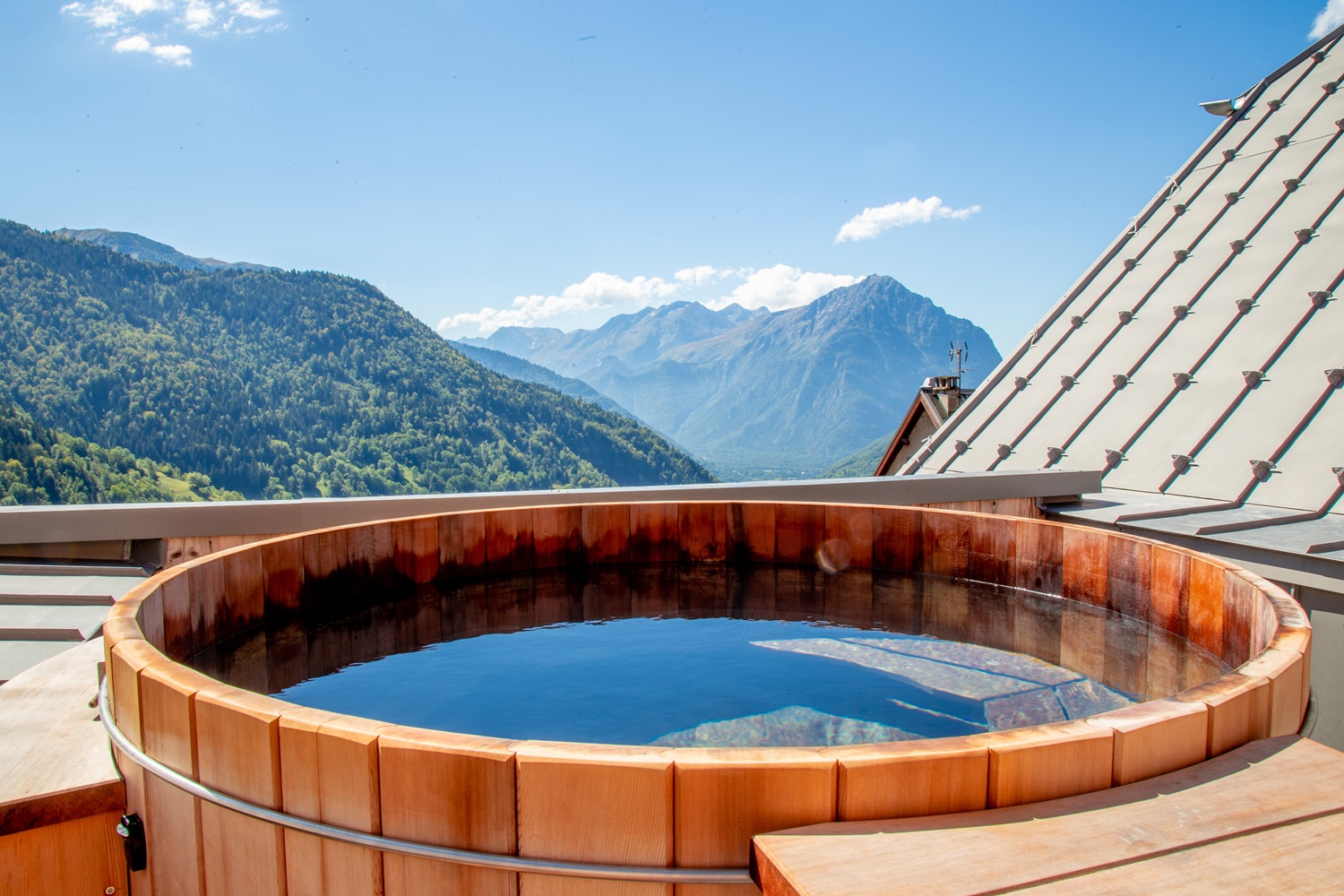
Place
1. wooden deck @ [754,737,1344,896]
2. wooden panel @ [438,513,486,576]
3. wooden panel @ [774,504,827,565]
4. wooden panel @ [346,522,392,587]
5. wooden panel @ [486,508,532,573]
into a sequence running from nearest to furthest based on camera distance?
wooden deck @ [754,737,1344,896] < wooden panel @ [346,522,392,587] < wooden panel @ [438,513,486,576] < wooden panel @ [486,508,532,573] < wooden panel @ [774,504,827,565]

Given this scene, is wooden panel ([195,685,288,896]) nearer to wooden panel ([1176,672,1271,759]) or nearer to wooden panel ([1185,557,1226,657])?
wooden panel ([1176,672,1271,759])

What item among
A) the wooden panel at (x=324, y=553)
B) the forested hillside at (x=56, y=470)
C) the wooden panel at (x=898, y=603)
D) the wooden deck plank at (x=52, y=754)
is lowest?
the forested hillside at (x=56, y=470)

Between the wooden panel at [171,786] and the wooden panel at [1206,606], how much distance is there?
223 centimetres

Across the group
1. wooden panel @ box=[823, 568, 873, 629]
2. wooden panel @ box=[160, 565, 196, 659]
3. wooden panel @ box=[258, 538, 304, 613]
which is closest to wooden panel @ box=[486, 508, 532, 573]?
wooden panel @ box=[258, 538, 304, 613]

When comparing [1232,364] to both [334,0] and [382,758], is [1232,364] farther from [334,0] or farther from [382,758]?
[334,0]

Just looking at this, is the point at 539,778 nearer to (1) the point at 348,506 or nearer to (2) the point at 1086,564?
(2) the point at 1086,564

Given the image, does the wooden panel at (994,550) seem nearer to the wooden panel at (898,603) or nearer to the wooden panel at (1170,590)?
the wooden panel at (898,603)

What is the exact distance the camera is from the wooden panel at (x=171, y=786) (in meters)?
1.16

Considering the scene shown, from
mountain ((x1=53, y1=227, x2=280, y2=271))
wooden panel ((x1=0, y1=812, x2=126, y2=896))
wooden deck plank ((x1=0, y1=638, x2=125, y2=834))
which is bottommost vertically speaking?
wooden panel ((x1=0, y1=812, x2=126, y2=896))

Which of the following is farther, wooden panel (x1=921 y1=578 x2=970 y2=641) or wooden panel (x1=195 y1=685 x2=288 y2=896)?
wooden panel (x1=921 y1=578 x2=970 y2=641)

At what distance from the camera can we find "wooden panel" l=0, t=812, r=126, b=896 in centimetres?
127

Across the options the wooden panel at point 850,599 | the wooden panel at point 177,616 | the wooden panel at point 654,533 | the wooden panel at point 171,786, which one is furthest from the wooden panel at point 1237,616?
the wooden panel at point 177,616

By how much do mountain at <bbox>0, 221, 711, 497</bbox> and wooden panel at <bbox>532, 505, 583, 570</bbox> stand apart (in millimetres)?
56254

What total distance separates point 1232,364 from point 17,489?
147ft
